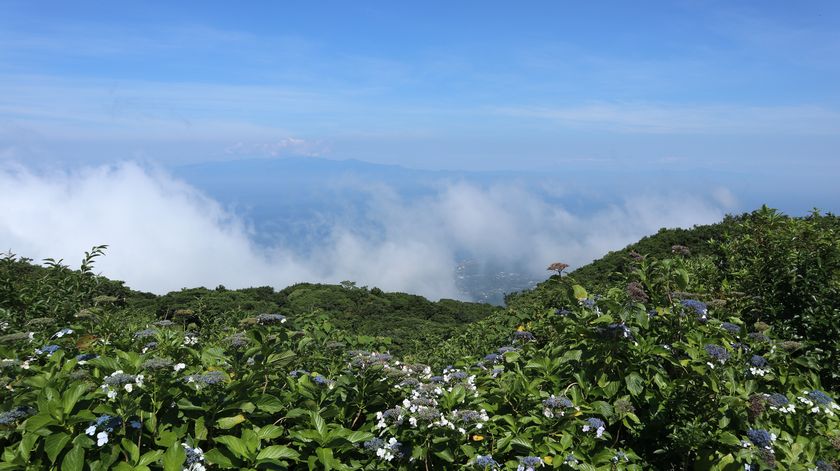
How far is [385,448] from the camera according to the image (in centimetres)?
336

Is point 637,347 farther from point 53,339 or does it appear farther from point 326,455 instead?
point 53,339

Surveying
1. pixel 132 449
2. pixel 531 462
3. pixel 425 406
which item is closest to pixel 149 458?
pixel 132 449

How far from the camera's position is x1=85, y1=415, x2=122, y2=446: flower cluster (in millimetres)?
2811

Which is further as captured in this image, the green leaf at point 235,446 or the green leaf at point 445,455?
the green leaf at point 445,455

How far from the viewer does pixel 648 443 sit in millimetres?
3986

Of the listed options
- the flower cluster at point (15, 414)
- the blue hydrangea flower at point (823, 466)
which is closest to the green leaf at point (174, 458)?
the flower cluster at point (15, 414)

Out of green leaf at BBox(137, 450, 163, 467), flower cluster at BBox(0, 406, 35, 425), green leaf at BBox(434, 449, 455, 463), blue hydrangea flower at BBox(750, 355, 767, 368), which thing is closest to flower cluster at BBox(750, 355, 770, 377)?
blue hydrangea flower at BBox(750, 355, 767, 368)

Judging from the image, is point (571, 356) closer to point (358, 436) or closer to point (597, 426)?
point (597, 426)

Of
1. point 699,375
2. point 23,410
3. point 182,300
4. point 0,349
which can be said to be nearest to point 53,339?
point 0,349

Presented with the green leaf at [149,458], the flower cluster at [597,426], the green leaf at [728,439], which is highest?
the green leaf at [728,439]

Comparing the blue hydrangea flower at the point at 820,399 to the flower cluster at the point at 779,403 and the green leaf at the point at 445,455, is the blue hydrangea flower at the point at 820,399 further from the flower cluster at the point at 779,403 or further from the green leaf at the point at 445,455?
the green leaf at the point at 445,455

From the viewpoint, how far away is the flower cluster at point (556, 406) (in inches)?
140

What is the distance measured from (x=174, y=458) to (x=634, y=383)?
10.7ft

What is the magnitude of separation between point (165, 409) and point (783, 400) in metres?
4.40
